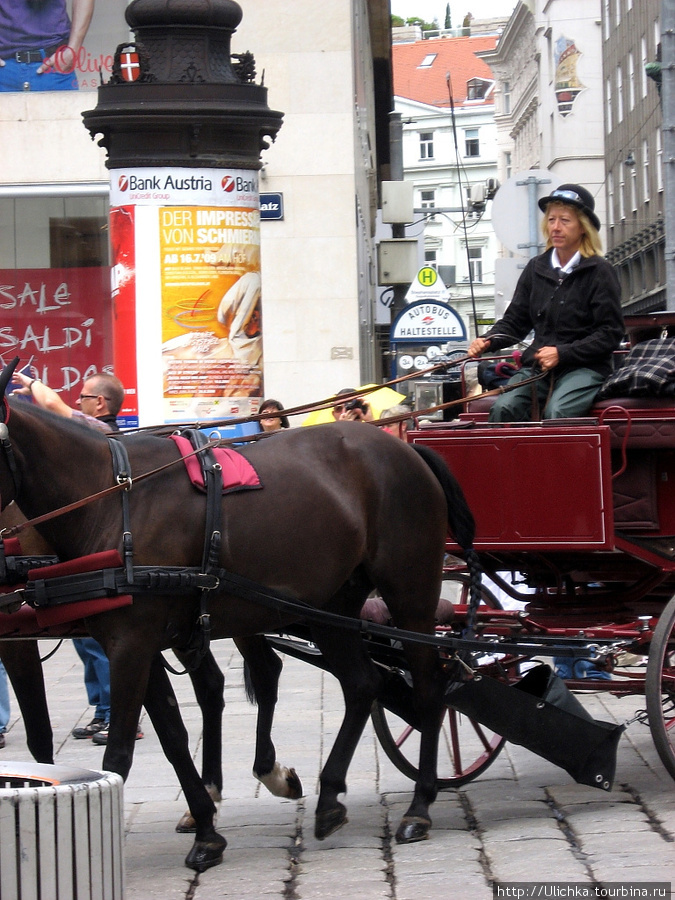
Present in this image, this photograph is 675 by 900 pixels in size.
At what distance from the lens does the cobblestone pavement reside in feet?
15.5

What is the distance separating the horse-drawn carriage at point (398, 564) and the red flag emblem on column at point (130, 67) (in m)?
5.15

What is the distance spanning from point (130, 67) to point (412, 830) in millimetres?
7018

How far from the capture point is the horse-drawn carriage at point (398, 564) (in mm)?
4867

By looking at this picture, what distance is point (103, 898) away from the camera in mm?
3625

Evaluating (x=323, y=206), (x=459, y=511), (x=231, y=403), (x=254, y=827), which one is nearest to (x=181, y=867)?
(x=254, y=827)

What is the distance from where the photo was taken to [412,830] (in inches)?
208

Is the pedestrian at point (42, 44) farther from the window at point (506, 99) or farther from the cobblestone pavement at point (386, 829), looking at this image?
the window at point (506, 99)

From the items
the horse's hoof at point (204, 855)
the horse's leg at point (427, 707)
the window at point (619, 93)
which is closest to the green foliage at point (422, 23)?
the window at point (619, 93)

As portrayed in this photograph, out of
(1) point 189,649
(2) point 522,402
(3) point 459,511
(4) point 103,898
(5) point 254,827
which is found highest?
(2) point 522,402

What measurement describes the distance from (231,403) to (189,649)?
5.45m

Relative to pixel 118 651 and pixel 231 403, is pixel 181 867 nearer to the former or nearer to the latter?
pixel 118 651

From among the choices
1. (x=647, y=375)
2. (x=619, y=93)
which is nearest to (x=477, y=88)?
(x=619, y=93)

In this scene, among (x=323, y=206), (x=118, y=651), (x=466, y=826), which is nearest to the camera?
(x=118, y=651)

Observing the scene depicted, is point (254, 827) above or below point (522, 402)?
below
